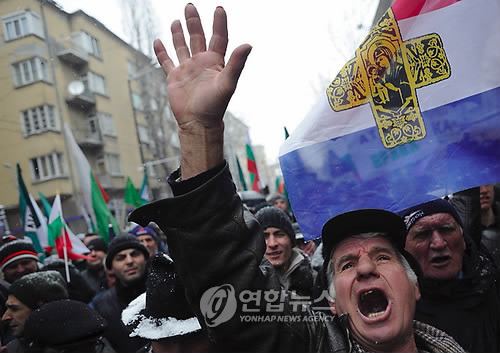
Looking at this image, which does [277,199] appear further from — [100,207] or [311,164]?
[311,164]

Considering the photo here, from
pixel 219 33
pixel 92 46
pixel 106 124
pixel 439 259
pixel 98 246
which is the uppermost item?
pixel 92 46

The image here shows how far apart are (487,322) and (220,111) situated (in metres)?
1.74

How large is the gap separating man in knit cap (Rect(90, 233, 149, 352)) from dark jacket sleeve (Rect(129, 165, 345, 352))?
2.03 metres

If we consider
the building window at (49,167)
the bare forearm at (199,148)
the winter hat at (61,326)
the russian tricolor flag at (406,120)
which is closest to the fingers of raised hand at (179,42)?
the bare forearm at (199,148)

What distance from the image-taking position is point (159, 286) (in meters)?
1.95

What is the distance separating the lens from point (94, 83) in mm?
19891

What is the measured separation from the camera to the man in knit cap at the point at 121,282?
3.23 m

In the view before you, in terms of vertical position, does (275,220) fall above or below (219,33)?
below

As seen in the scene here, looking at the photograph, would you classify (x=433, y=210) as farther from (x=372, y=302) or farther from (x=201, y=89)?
(x=201, y=89)

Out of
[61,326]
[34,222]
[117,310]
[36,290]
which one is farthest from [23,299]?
[34,222]

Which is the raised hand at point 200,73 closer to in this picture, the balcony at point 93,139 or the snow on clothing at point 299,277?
the snow on clothing at point 299,277

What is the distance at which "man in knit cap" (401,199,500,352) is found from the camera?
2.10 m

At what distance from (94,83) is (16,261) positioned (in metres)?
17.7

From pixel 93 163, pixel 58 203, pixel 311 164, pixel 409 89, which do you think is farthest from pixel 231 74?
pixel 93 163
